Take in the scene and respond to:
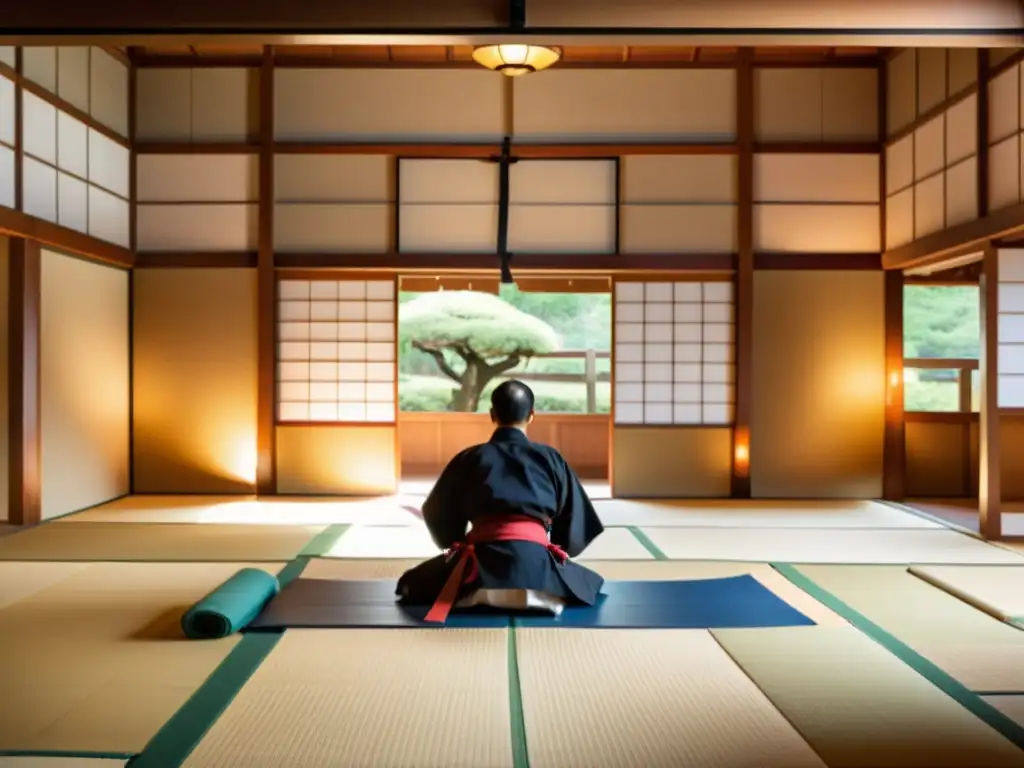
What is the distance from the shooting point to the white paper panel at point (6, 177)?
16.7ft

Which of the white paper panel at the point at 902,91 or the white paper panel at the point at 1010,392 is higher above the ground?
the white paper panel at the point at 902,91

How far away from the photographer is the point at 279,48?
6996 mm

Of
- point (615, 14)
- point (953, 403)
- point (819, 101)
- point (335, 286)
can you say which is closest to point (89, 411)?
point (335, 286)

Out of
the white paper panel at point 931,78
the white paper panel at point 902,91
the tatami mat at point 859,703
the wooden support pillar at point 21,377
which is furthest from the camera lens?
the white paper panel at point 902,91

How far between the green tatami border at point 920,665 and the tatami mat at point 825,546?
60cm

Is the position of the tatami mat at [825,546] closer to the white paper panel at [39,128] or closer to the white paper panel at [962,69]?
the white paper panel at [962,69]

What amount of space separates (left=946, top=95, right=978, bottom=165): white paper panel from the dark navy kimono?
3.76 meters

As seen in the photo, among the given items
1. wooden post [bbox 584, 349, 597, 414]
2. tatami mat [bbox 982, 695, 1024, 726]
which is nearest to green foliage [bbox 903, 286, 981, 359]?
wooden post [bbox 584, 349, 597, 414]

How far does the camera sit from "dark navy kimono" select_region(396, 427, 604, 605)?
128 inches

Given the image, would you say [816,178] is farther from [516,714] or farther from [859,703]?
[516,714]

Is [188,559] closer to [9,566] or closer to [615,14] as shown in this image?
[9,566]

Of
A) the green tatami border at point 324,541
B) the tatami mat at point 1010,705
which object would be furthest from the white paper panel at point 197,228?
the tatami mat at point 1010,705

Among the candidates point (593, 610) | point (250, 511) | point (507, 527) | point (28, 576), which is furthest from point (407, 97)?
point (593, 610)

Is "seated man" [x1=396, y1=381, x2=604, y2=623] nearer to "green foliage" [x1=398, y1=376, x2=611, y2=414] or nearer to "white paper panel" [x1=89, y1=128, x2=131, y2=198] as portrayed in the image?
"white paper panel" [x1=89, y1=128, x2=131, y2=198]
